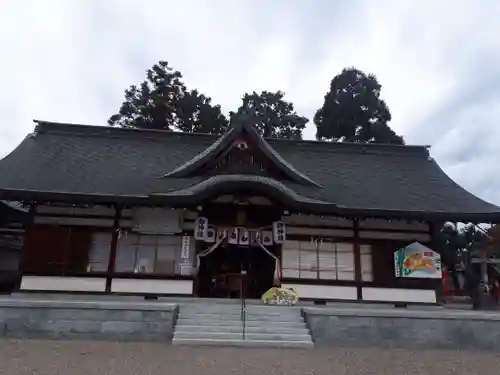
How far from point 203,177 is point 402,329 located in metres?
7.01

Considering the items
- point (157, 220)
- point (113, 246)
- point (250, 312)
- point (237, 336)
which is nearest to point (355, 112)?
point (157, 220)

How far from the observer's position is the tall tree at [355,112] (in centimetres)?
3047

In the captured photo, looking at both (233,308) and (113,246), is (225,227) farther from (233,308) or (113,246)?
(113,246)

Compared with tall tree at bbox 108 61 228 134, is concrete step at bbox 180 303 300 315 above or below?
below

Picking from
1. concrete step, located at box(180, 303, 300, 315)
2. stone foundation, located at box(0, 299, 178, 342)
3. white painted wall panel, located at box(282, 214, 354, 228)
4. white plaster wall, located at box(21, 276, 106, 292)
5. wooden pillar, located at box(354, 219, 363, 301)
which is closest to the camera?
stone foundation, located at box(0, 299, 178, 342)

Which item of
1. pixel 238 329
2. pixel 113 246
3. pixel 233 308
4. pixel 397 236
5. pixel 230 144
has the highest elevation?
pixel 230 144

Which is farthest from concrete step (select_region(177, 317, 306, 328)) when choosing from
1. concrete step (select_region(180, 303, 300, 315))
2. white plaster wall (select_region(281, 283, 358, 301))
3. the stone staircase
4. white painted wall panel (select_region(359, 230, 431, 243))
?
white painted wall panel (select_region(359, 230, 431, 243))

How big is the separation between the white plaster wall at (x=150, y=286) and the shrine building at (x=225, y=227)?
0.03 m

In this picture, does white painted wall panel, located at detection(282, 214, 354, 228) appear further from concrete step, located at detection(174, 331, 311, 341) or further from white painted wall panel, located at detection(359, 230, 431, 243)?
concrete step, located at detection(174, 331, 311, 341)

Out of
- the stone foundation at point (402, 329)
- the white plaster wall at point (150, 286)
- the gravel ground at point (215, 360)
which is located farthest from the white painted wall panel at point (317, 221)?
the gravel ground at point (215, 360)

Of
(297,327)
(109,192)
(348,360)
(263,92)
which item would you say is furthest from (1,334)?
(263,92)

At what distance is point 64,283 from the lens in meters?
11.2

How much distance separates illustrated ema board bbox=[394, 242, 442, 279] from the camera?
11945 mm

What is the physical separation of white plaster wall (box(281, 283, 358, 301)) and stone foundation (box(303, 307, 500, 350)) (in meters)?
2.95
